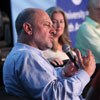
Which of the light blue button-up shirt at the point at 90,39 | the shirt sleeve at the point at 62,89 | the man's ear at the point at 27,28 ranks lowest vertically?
the light blue button-up shirt at the point at 90,39

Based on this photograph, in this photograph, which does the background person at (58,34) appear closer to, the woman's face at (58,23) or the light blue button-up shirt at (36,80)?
the woman's face at (58,23)

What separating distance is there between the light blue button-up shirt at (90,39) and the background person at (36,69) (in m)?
1.51

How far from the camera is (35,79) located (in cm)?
176

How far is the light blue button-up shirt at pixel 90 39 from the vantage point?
3440mm

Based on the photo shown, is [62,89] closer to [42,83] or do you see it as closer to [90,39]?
[42,83]

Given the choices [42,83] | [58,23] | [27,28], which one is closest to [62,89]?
[42,83]

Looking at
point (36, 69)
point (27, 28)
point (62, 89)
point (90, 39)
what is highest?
point (27, 28)

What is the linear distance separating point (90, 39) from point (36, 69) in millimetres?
1831

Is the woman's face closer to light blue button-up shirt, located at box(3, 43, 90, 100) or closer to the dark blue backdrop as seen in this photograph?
the dark blue backdrop

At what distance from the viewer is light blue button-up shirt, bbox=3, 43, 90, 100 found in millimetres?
1761

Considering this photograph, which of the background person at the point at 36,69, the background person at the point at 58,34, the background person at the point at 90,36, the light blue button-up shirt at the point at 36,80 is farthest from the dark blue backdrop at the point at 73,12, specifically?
the light blue button-up shirt at the point at 36,80

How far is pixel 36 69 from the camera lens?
5.84 feet

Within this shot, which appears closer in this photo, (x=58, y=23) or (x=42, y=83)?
(x=42, y=83)

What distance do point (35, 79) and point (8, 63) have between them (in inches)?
9.3
